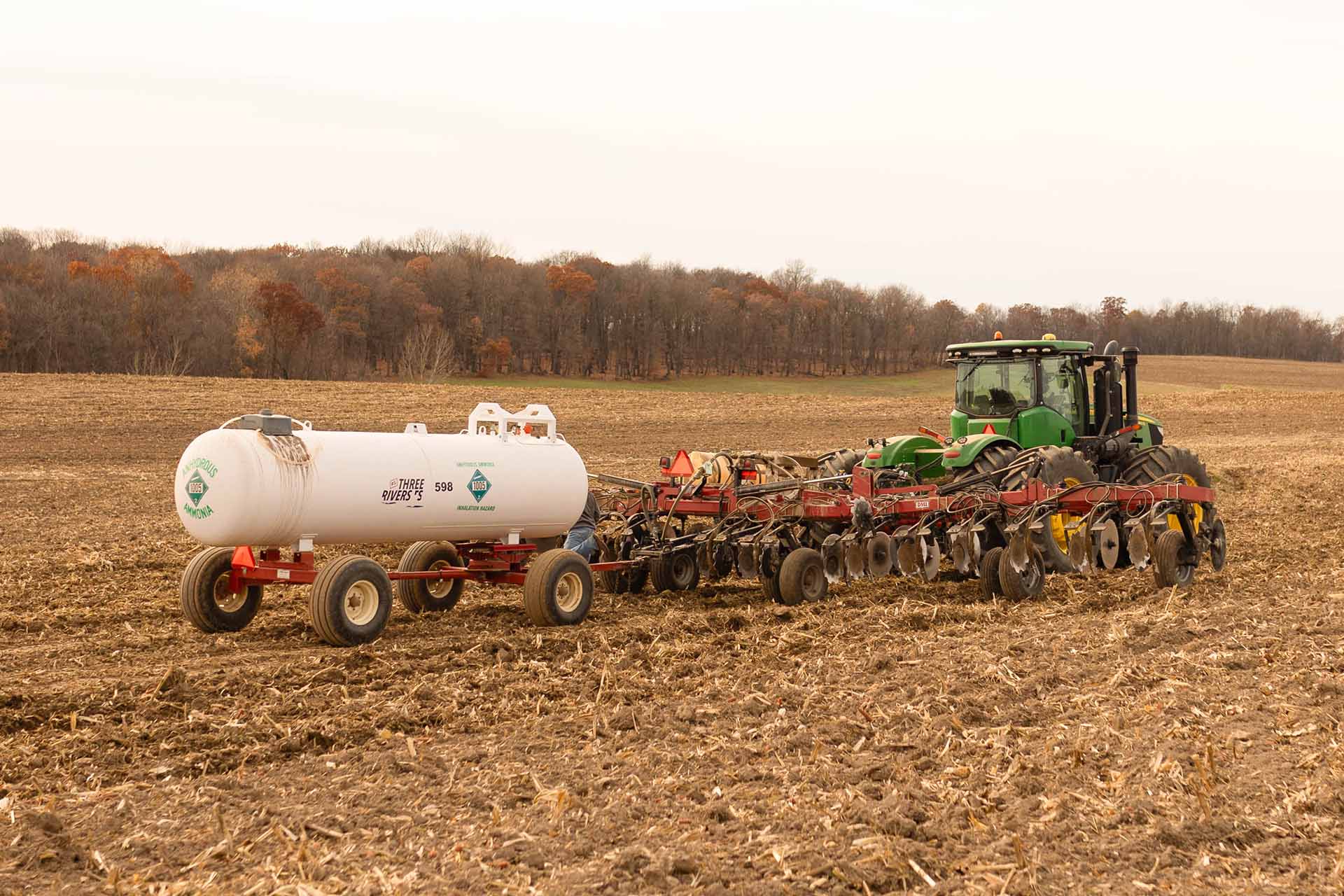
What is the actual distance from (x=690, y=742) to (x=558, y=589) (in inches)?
141

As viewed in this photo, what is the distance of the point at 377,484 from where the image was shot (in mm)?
8914

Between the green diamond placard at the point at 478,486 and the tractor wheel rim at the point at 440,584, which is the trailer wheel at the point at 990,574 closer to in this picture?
the green diamond placard at the point at 478,486

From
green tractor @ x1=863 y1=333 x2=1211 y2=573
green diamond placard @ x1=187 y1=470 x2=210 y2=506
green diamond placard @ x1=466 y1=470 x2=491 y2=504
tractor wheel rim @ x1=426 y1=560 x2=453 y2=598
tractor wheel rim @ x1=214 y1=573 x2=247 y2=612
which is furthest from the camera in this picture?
green tractor @ x1=863 y1=333 x2=1211 y2=573

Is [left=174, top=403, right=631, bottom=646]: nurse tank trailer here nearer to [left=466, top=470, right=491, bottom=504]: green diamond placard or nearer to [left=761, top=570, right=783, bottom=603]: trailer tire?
[left=466, top=470, right=491, bottom=504]: green diamond placard

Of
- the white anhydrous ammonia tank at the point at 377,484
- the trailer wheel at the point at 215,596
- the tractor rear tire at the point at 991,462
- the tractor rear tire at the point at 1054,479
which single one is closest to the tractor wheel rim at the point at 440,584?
the white anhydrous ammonia tank at the point at 377,484

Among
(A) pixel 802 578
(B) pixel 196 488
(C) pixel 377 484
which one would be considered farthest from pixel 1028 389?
(B) pixel 196 488

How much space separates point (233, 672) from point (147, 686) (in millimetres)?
524

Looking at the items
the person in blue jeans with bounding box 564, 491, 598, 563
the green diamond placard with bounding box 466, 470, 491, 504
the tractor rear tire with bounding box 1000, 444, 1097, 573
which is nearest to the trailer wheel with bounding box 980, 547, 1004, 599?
the tractor rear tire with bounding box 1000, 444, 1097, 573

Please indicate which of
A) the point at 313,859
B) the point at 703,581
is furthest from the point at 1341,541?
the point at 313,859

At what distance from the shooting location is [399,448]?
29.9 feet

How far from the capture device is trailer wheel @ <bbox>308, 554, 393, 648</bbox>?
8.30 m

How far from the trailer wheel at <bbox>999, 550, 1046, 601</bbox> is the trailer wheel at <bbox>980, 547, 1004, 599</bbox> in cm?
4

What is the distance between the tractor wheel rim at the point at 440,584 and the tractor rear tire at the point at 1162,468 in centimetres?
718

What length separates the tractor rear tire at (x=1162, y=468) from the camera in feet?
44.5
